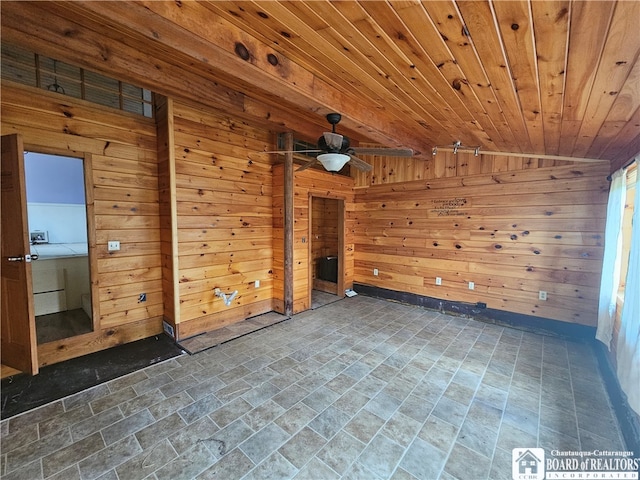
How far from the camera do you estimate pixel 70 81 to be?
8.97 feet

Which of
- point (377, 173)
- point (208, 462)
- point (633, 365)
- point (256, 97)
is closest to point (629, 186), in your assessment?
point (633, 365)

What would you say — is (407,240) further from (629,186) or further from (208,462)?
(208,462)

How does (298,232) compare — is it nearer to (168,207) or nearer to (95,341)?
(168,207)

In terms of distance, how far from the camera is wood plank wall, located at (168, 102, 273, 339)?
3281 mm

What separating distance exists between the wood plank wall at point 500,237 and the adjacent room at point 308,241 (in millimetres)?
30

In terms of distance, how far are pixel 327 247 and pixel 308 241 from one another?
1.66 m

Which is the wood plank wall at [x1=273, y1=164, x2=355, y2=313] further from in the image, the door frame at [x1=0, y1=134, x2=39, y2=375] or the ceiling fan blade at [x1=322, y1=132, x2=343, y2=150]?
the door frame at [x1=0, y1=134, x2=39, y2=375]

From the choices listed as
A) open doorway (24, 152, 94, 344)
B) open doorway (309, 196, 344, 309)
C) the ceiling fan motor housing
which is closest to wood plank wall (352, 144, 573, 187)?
open doorway (309, 196, 344, 309)

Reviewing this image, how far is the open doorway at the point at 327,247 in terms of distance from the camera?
17.6 feet

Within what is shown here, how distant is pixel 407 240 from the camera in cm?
484

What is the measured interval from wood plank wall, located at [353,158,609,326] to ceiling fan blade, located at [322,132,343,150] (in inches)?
103

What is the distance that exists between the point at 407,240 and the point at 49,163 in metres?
6.34

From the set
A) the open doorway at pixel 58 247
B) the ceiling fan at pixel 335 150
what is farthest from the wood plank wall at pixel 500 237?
the open doorway at pixel 58 247

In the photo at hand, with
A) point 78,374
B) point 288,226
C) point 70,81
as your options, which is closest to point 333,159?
point 288,226
